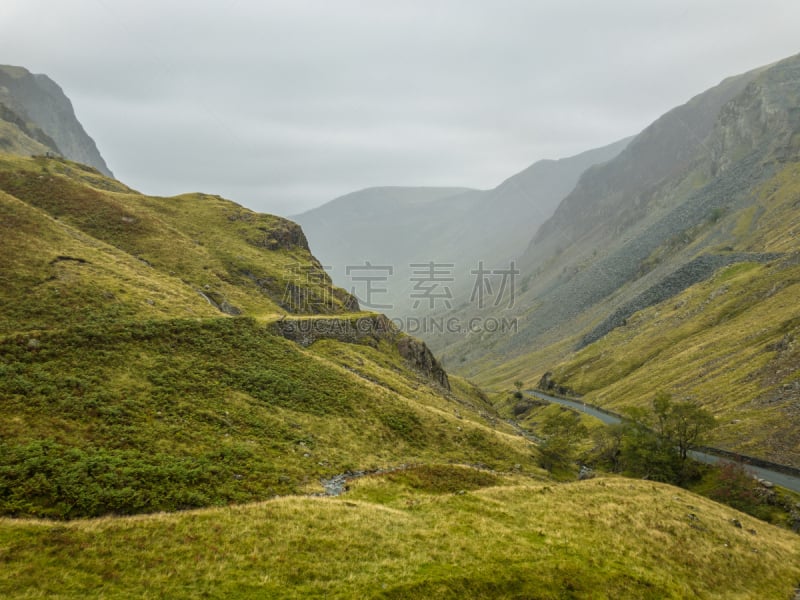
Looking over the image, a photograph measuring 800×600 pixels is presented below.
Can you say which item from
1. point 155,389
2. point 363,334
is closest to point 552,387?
point 363,334

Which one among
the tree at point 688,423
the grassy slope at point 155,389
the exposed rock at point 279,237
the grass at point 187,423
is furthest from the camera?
the exposed rock at point 279,237

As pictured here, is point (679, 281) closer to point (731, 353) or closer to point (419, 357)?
point (731, 353)

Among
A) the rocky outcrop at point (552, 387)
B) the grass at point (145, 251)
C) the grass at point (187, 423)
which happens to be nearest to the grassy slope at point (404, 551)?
the grass at point (187, 423)

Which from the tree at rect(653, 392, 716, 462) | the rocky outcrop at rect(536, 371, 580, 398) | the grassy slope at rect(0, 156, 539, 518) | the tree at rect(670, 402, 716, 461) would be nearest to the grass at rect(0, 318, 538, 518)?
the grassy slope at rect(0, 156, 539, 518)

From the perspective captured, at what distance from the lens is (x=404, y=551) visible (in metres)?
22.8

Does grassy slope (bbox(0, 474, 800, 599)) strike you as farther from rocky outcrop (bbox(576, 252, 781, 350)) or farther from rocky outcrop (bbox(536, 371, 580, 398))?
rocky outcrop (bbox(576, 252, 781, 350))

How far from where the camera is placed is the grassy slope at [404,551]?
17.9 metres

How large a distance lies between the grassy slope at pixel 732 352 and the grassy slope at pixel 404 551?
52321 millimetres

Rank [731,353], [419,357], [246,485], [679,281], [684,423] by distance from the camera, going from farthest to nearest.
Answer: [679,281], [731,353], [419,357], [684,423], [246,485]

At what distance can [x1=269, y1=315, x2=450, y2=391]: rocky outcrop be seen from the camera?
69.8 meters

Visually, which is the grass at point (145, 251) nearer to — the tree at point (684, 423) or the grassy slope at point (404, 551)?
the grassy slope at point (404, 551)

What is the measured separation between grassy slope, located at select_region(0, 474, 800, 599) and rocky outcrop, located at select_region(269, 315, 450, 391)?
38295mm

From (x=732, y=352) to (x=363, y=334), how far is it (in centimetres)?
9447

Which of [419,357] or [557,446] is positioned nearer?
[557,446]
